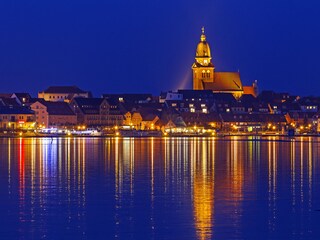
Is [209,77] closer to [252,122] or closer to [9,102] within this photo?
[252,122]

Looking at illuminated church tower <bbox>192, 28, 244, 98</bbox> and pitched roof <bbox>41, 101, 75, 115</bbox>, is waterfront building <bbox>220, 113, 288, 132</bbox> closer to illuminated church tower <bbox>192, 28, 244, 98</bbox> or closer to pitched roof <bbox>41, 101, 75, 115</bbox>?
illuminated church tower <bbox>192, 28, 244, 98</bbox>

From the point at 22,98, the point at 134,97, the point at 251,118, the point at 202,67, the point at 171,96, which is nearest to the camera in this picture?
the point at 251,118

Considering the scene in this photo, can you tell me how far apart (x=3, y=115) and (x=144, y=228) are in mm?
78008

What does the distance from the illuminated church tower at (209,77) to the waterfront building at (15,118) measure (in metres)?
34.1

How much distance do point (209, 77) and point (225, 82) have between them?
2291 millimetres

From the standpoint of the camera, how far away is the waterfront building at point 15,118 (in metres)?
95.8

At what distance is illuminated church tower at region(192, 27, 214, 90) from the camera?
4983 inches

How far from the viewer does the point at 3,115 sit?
9562cm

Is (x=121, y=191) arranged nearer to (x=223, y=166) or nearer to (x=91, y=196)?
(x=91, y=196)

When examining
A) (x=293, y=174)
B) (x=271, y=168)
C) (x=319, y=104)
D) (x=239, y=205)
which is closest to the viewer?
(x=239, y=205)

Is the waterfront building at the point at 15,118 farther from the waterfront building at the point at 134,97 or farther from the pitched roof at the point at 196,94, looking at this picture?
the pitched roof at the point at 196,94

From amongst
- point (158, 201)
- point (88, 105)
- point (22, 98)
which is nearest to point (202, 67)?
point (88, 105)

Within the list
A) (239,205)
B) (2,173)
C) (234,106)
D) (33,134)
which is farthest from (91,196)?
(234,106)

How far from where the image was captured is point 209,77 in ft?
417
